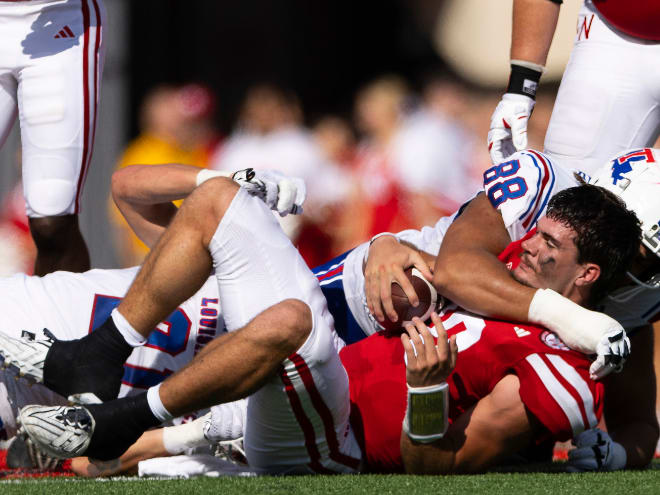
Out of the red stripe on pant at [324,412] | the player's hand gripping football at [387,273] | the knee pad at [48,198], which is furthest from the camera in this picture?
the knee pad at [48,198]

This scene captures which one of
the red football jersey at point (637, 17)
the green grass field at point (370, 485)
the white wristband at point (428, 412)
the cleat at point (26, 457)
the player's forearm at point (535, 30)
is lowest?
the cleat at point (26, 457)

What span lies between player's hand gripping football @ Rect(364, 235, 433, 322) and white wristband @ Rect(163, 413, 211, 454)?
1.88ft

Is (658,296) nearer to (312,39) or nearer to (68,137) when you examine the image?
(68,137)

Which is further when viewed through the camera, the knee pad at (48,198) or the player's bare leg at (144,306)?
the knee pad at (48,198)

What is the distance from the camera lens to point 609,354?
2600 mm

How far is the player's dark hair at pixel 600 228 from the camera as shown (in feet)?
9.45

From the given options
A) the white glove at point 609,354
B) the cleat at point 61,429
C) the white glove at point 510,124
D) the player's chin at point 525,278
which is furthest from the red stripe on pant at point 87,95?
the white glove at point 609,354

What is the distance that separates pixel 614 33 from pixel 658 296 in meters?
0.97

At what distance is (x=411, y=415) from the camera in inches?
104

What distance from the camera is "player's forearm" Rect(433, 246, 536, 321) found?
2.79m

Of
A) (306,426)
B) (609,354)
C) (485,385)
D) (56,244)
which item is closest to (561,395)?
(609,354)

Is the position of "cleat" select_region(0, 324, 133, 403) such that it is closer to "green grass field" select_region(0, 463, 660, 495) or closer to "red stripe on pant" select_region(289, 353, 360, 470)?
"green grass field" select_region(0, 463, 660, 495)

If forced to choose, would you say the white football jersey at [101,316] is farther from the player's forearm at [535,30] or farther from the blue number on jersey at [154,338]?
the player's forearm at [535,30]

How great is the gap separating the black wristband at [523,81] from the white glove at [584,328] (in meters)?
1.16
